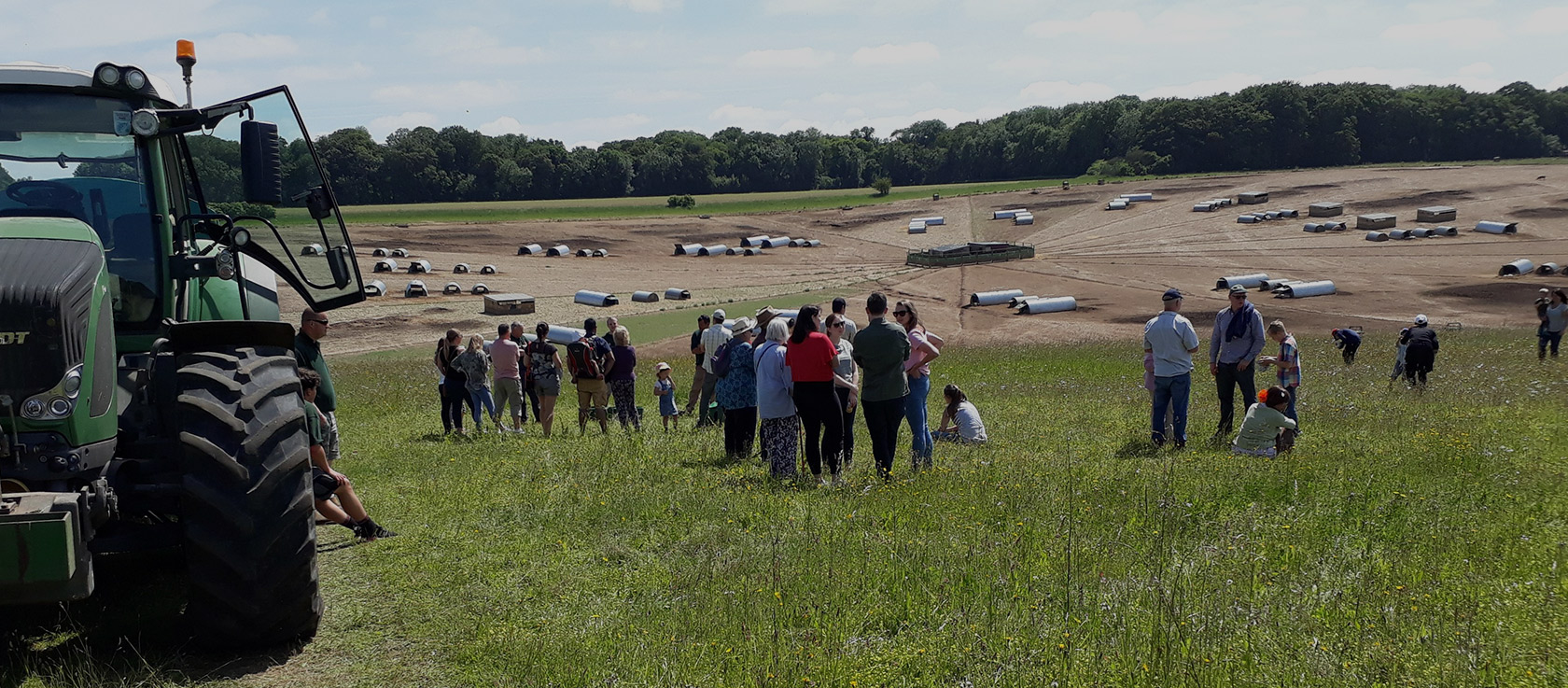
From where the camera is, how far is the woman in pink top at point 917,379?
11.4 m

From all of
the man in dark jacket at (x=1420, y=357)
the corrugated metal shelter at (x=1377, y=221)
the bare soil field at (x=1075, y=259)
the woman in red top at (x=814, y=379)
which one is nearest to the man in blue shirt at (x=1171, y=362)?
the woman in red top at (x=814, y=379)

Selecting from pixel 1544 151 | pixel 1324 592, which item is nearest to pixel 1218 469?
pixel 1324 592

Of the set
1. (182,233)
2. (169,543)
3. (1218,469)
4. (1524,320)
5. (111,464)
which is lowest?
(1524,320)

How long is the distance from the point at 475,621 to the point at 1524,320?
1699 inches

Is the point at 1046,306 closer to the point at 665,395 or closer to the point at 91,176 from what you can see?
the point at 665,395

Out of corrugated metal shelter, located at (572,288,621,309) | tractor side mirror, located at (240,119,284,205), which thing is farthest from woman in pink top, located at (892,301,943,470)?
corrugated metal shelter, located at (572,288,621,309)

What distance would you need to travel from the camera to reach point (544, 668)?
5.69 metres

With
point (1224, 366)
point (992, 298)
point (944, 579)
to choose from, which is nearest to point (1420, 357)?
point (1224, 366)

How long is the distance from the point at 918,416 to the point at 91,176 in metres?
7.70

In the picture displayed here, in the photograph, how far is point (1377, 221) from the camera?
6862 cm

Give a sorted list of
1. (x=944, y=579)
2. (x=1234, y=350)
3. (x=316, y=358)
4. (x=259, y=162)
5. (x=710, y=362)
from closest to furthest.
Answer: (x=259, y=162)
(x=944, y=579)
(x=316, y=358)
(x=1234, y=350)
(x=710, y=362)

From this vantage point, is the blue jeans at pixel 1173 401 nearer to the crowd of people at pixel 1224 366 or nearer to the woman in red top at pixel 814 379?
the crowd of people at pixel 1224 366

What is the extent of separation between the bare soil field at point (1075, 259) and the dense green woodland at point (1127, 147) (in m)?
13.8

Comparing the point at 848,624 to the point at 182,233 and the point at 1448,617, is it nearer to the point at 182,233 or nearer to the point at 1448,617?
the point at 1448,617
